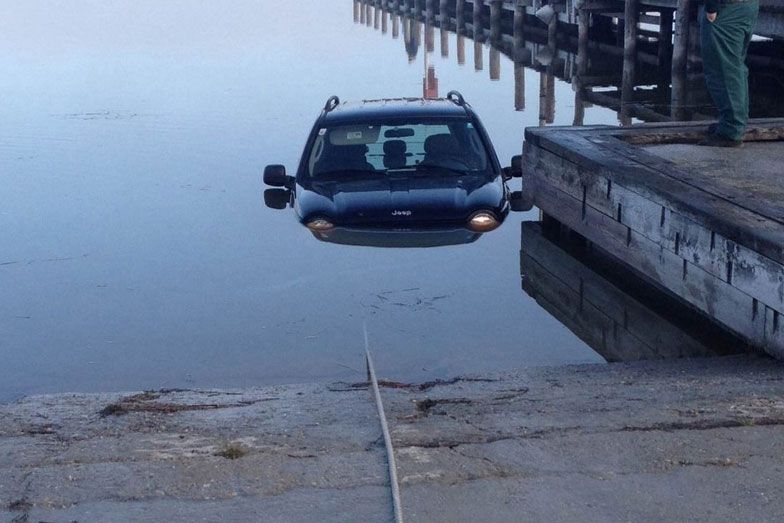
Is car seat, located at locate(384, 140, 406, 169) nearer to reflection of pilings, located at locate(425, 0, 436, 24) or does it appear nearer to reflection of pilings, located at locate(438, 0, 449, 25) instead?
reflection of pilings, located at locate(438, 0, 449, 25)

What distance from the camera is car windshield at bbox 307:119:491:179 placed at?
1098 cm

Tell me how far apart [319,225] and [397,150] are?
3.73ft

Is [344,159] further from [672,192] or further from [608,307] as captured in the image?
[672,192]

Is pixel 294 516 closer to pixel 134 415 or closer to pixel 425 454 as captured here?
pixel 425 454

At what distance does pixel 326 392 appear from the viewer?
7.70 meters

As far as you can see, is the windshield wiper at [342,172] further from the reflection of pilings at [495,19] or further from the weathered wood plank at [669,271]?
the reflection of pilings at [495,19]

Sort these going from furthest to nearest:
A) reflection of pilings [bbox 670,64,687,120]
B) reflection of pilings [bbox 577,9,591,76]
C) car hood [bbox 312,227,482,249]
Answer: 1. reflection of pilings [bbox 577,9,591,76]
2. reflection of pilings [bbox 670,64,687,120]
3. car hood [bbox 312,227,482,249]

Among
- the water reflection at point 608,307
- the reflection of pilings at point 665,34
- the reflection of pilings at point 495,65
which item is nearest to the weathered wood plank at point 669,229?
the water reflection at point 608,307

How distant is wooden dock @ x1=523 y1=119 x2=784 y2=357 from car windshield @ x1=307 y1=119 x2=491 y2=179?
1.10m

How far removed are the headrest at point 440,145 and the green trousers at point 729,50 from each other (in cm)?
250

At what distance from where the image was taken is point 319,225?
34.2ft

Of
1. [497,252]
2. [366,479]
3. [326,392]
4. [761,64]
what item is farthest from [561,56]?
[366,479]

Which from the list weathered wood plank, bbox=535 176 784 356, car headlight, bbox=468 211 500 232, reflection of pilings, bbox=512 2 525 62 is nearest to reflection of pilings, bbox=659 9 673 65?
reflection of pilings, bbox=512 2 525 62

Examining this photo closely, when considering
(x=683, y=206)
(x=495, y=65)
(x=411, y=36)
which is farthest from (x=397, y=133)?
(x=411, y=36)
